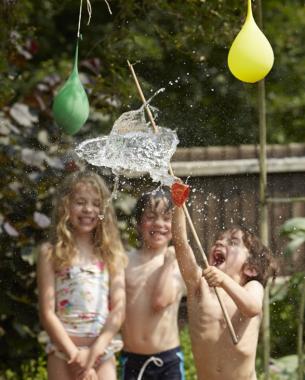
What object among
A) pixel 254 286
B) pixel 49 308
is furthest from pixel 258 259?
pixel 49 308

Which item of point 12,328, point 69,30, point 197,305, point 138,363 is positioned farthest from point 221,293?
point 69,30

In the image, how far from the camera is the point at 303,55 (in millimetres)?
5684

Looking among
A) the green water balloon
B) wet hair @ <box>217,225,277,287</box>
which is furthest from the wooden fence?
the green water balloon

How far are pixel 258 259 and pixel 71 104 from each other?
0.73 meters

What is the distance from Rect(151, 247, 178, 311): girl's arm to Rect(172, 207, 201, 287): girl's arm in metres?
0.42

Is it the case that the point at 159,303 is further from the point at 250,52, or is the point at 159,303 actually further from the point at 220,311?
the point at 250,52

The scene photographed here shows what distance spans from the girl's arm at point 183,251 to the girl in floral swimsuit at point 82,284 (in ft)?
1.66

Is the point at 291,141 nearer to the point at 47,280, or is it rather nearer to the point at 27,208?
the point at 27,208

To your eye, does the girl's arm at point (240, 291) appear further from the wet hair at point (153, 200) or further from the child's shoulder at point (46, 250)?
the child's shoulder at point (46, 250)

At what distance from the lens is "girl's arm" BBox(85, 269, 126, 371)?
11.4 feet

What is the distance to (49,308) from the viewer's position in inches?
139

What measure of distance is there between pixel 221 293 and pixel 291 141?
6.60ft

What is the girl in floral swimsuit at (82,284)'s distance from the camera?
349cm

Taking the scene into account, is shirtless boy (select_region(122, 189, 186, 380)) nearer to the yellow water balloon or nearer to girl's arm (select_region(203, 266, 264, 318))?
girl's arm (select_region(203, 266, 264, 318))
